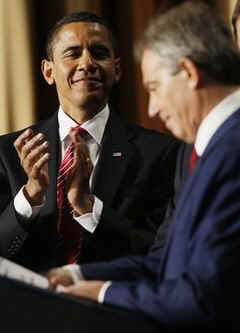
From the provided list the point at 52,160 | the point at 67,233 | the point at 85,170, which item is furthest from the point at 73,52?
the point at 67,233

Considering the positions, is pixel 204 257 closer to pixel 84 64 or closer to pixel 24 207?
pixel 24 207

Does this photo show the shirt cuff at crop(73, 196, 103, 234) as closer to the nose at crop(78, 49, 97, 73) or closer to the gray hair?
the nose at crop(78, 49, 97, 73)

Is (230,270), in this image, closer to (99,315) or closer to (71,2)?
(99,315)

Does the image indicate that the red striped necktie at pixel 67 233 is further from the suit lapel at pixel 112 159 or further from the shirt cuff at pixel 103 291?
the shirt cuff at pixel 103 291

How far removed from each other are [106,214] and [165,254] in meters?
0.76

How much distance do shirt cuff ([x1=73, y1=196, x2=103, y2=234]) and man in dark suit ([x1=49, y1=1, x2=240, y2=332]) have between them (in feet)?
1.84

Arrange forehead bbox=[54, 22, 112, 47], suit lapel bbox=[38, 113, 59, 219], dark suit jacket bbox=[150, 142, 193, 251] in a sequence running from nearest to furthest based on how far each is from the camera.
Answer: dark suit jacket bbox=[150, 142, 193, 251] → suit lapel bbox=[38, 113, 59, 219] → forehead bbox=[54, 22, 112, 47]

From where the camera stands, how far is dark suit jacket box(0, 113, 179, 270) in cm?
218

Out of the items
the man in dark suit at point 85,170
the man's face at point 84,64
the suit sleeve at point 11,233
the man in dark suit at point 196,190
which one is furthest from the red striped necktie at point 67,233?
the man in dark suit at point 196,190

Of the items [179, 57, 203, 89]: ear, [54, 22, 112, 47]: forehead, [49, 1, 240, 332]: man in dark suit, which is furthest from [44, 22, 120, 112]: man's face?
[179, 57, 203, 89]: ear

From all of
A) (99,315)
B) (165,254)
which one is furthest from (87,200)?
(99,315)

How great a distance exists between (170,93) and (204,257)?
0.34 metres

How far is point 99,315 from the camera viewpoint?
125 centimetres

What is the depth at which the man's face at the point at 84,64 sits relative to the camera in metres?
2.34
